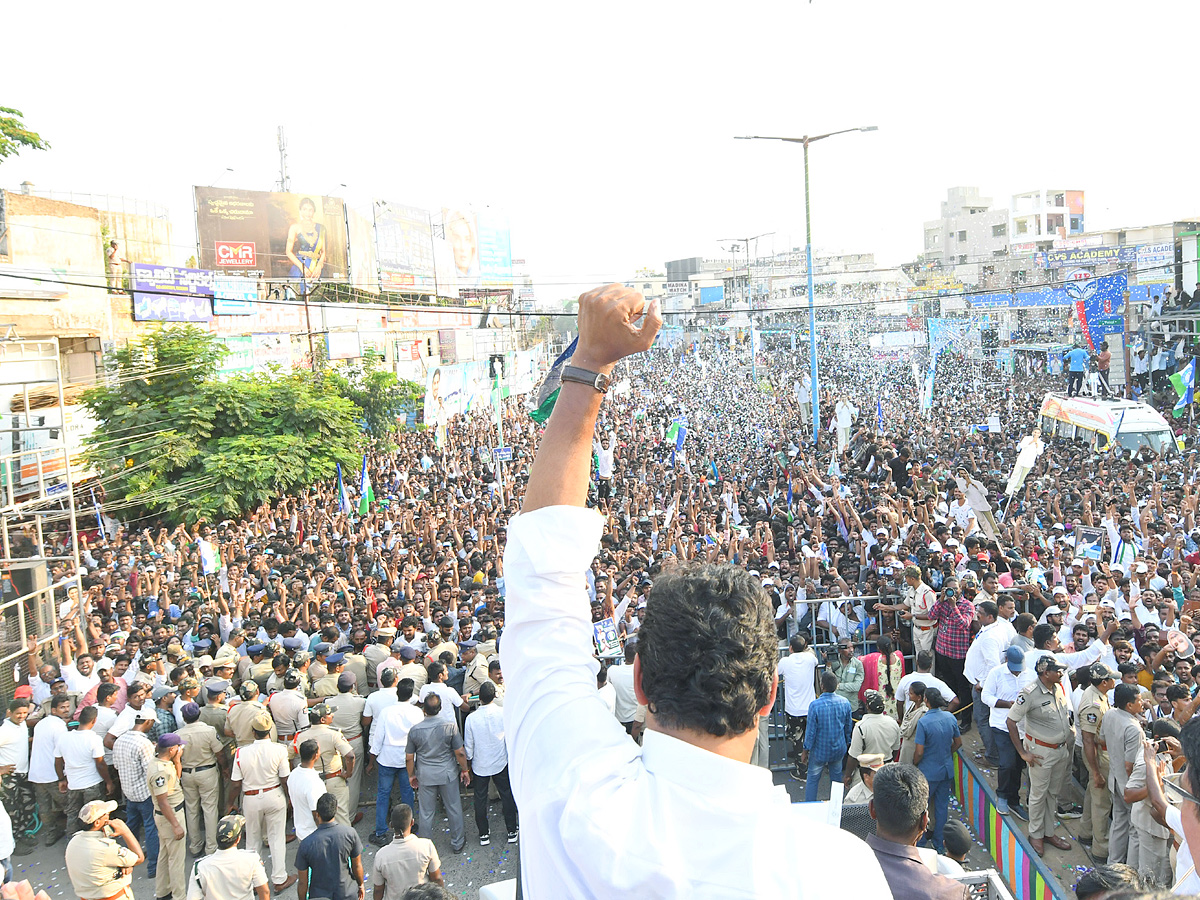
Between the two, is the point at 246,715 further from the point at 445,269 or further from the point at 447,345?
the point at 445,269

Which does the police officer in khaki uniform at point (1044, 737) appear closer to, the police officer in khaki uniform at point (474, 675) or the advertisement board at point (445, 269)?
the police officer in khaki uniform at point (474, 675)

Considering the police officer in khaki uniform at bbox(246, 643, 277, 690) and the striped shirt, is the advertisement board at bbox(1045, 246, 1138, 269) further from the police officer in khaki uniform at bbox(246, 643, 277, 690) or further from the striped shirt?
the striped shirt

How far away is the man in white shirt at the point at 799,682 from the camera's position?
7215 mm

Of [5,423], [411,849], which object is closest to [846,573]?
[411,849]

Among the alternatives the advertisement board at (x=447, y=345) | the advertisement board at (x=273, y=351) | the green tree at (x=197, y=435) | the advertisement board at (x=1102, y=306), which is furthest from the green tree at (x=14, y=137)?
the advertisement board at (x=447, y=345)

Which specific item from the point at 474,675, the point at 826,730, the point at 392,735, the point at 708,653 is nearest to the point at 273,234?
the point at 474,675

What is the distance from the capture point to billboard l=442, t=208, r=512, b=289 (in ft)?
182

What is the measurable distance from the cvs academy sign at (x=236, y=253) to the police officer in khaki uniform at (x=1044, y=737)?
35006 mm

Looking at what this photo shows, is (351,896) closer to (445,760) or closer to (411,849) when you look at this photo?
(411,849)

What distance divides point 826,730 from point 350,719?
11.7 ft

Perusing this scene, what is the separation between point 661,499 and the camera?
50.3 feet

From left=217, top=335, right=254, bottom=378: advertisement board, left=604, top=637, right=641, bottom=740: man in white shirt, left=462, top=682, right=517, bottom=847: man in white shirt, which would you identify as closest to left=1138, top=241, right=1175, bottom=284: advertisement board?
left=217, top=335, right=254, bottom=378: advertisement board

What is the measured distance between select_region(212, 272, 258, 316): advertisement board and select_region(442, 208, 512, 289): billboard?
84.5 ft

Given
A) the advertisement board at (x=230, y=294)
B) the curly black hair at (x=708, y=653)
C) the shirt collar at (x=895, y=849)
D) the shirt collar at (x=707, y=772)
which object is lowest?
the shirt collar at (x=895, y=849)
